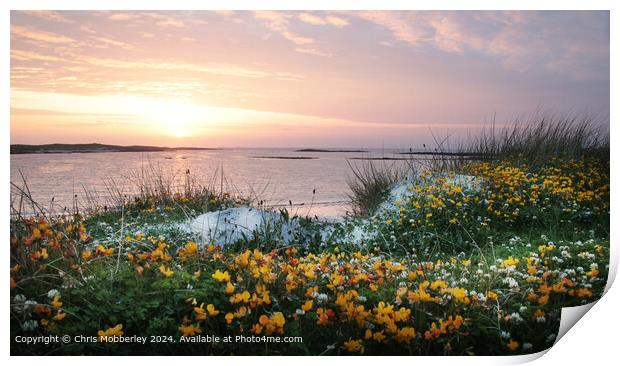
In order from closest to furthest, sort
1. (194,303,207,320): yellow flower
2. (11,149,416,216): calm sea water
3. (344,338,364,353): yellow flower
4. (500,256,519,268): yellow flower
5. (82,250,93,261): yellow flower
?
(194,303,207,320): yellow flower, (344,338,364,353): yellow flower, (82,250,93,261): yellow flower, (500,256,519,268): yellow flower, (11,149,416,216): calm sea water

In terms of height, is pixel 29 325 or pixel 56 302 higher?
pixel 56 302

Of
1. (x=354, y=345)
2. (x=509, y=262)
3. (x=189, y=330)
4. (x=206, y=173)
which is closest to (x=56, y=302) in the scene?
(x=189, y=330)

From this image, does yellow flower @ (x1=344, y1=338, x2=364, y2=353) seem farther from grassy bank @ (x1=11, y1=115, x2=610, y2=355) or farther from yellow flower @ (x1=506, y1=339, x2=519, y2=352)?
yellow flower @ (x1=506, y1=339, x2=519, y2=352)

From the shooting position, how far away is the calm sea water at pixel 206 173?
372 centimetres

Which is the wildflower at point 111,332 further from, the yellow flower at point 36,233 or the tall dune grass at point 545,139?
the tall dune grass at point 545,139

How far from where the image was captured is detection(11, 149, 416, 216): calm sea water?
3.72 metres

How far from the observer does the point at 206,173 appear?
15.9 feet

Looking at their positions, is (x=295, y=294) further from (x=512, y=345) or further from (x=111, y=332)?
(x=512, y=345)

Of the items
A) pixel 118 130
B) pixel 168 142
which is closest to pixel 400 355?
pixel 168 142

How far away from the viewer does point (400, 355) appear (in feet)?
10.3

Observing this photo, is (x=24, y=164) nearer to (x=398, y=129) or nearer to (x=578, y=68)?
(x=398, y=129)

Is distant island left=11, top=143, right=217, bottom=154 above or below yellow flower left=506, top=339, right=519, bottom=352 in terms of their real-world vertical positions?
above

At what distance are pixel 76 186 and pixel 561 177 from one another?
3.85m

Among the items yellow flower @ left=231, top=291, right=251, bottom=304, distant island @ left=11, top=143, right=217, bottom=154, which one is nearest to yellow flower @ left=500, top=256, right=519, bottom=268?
yellow flower @ left=231, top=291, right=251, bottom=304
